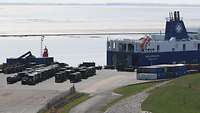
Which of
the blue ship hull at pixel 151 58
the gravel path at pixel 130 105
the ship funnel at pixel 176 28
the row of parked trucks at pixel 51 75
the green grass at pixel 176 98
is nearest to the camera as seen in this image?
the gravel path at pixel 130 105

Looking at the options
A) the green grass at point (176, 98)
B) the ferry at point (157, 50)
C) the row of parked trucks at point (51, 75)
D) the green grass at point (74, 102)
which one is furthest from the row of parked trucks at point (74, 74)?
the green grass at point (176, 98)

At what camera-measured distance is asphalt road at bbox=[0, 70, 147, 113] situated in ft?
164

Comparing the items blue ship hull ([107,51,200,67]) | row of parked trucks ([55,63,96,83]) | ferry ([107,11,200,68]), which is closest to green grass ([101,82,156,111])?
row of parked trucks ([55,63,96,83])

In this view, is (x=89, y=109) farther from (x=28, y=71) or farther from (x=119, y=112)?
(x=28, y=71)

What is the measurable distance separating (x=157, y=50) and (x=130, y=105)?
38.2 metres

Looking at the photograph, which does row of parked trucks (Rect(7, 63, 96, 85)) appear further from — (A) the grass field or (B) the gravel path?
(B) the gravel path

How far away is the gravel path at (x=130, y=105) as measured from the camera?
42447 mm

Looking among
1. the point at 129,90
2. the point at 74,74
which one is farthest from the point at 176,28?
the point at 129,90

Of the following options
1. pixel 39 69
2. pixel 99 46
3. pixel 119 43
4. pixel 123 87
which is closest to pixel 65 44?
pixel 99 46

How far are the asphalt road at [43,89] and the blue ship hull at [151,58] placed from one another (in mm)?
7416

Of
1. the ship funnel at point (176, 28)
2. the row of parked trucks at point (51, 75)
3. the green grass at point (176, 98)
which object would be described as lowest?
the green grass at point (176, 98)

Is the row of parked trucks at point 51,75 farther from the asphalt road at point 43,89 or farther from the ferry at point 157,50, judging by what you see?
the ferry at point 157,50

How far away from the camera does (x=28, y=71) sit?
70000 mm

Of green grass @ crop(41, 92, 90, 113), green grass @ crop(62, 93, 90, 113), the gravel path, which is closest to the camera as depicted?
the gravel path
